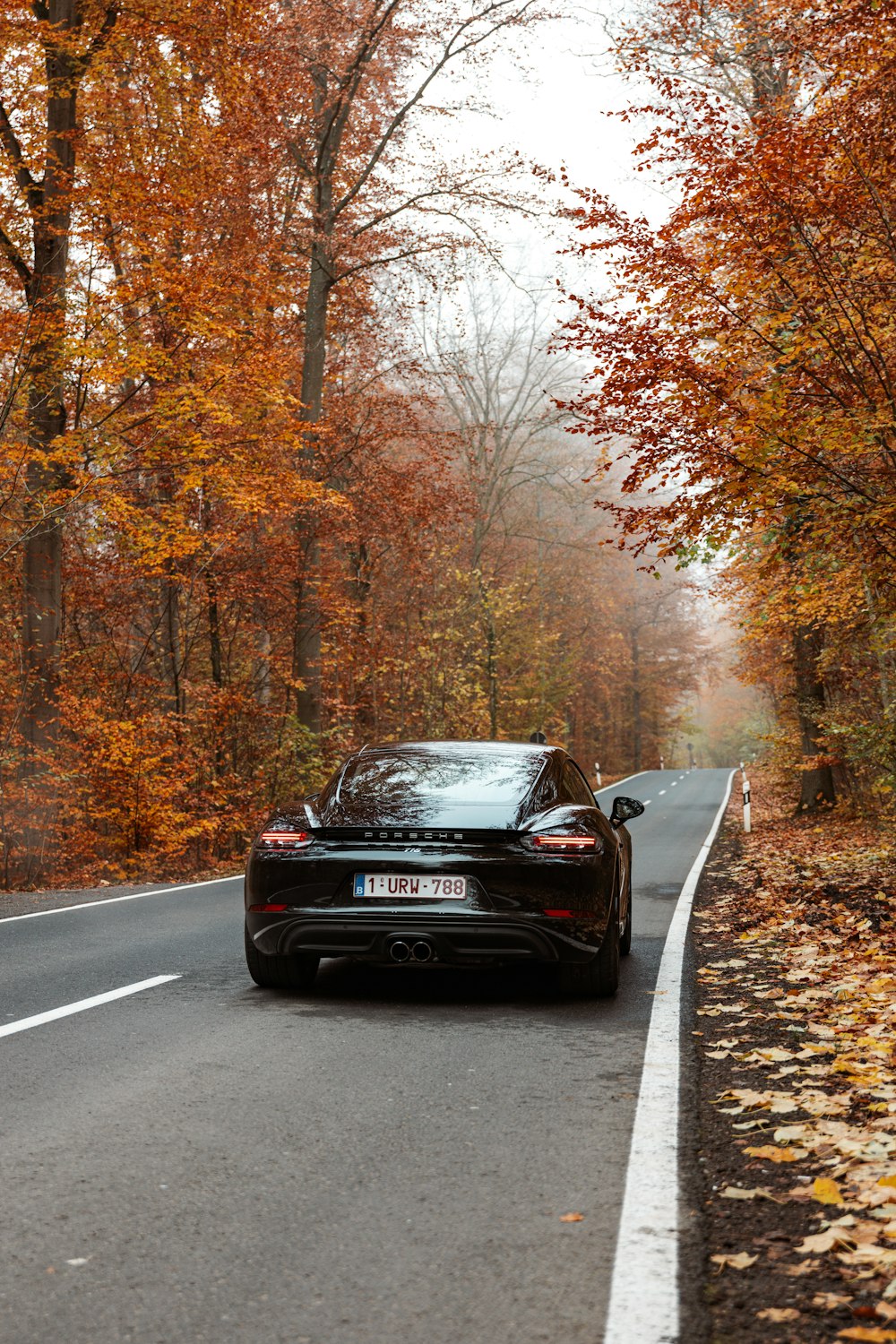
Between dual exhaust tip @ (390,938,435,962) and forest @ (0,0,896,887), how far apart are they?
4.40 metres

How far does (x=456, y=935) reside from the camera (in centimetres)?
613

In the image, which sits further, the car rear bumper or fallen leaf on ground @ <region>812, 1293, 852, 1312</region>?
the car rear bumper

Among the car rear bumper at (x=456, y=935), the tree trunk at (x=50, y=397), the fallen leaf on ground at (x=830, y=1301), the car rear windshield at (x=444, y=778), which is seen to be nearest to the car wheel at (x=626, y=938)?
the car rear windshield at (x=444, y=778)

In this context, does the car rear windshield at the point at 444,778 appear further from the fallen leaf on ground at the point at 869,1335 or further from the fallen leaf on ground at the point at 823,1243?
the fallen leaf on ground at the point at 869,1335

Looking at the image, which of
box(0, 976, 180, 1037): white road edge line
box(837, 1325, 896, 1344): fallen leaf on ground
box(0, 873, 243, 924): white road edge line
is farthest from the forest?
box(837, 1325, 896, 1344): fallen leaf on ground

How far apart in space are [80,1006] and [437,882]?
2024 mm

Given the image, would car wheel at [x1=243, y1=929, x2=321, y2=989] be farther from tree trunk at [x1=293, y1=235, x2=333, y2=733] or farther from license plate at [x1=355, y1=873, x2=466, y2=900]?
tree trunk at [x1=293, y1=235, x2=333, y2=733]

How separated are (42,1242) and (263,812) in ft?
52.7

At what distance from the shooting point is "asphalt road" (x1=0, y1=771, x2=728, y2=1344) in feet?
9.27

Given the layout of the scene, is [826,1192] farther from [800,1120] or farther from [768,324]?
[768,324]

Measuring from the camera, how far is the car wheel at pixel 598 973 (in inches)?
259

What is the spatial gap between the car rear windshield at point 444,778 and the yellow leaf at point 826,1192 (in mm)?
3180

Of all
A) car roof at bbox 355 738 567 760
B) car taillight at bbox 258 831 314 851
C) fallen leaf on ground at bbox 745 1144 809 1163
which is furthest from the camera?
car roof at bbox 355 738 567 760

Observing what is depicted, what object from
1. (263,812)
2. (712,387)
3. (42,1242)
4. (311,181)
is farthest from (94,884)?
(311,181)
